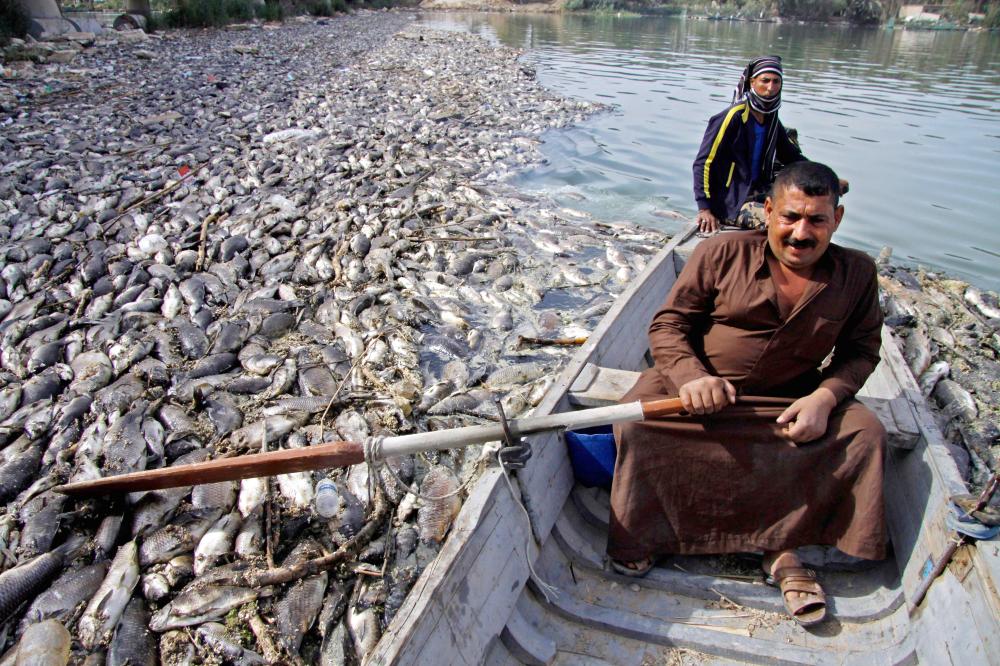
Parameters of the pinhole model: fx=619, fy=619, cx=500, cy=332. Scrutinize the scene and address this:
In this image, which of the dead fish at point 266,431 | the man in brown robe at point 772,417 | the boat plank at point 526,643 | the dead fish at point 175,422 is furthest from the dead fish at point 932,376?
the dead fish at point 175,422

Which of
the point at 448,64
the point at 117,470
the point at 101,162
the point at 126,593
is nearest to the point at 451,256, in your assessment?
the point at 117,470

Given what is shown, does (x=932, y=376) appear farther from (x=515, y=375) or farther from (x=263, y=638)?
(x=263, y=638)

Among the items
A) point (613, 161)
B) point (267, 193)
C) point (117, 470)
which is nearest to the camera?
point (117, 470)

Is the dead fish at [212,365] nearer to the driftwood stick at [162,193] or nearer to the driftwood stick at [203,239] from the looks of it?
the driftwood stick at [203,239]

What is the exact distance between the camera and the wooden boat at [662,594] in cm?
217

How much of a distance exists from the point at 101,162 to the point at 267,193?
2935 mm

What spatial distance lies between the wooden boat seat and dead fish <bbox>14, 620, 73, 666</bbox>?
255 cm

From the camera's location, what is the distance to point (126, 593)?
9.64 feet

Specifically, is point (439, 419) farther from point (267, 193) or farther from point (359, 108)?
point (359, 108)

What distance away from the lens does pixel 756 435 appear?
2.66 meters

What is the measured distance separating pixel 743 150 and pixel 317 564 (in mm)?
4526

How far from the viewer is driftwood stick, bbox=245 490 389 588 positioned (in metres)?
2.98

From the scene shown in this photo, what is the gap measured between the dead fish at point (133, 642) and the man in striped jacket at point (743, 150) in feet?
15.9

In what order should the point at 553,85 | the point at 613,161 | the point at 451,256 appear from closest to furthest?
the point at 451,256 < the point at 613,161 < the point at 553,85
